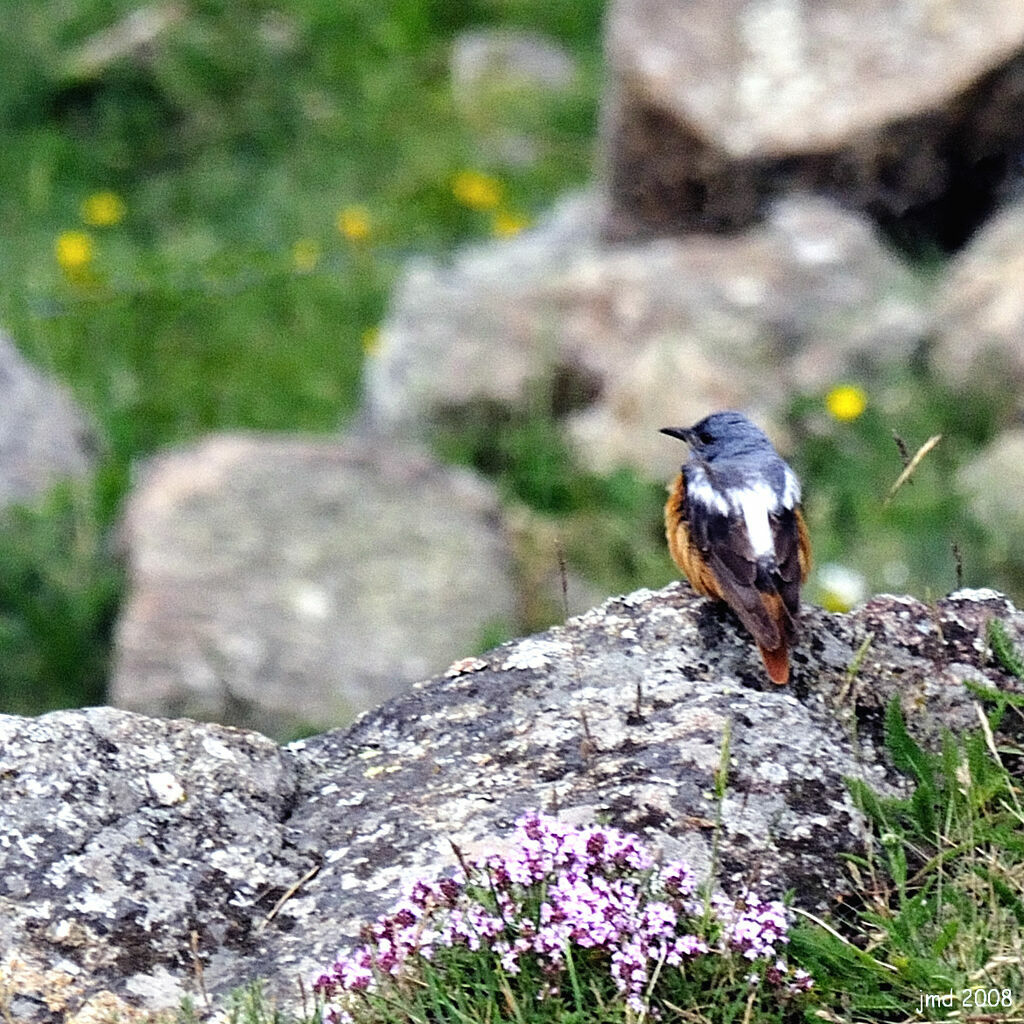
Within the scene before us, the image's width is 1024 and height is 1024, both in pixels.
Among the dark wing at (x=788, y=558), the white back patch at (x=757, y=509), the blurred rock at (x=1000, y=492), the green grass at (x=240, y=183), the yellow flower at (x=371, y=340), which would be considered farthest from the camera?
the green grass at (x=240, y=183)

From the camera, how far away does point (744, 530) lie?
15.3ft

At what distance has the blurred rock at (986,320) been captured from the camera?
820cm

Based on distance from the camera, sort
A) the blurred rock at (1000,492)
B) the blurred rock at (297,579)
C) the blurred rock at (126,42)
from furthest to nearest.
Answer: the blurred rock at (126,42)
the blurred rock at (1000,492)
the blurred rock at (297,579)

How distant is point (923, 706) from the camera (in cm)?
401

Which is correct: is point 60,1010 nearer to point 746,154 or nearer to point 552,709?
point 552,709

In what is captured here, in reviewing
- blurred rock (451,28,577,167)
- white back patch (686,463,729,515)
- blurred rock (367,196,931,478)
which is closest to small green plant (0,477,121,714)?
blurred rock (367,196,931,478)

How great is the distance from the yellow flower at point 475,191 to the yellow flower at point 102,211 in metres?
2.08

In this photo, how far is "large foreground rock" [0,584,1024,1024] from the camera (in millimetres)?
3465

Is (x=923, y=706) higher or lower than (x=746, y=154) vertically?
lower

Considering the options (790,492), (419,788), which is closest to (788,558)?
(790,492)

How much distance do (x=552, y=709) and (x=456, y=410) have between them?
506 centimetres

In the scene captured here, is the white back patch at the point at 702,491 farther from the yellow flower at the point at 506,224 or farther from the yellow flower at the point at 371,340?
the yellow flower at the point at 506,224

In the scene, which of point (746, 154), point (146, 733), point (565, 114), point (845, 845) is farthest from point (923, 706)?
point (565, 114)

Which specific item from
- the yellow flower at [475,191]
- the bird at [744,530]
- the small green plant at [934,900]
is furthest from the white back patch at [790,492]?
the yellow flower at [475,191]
